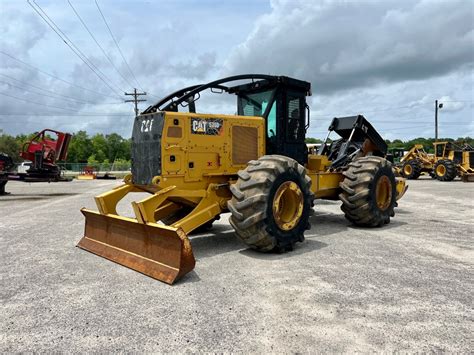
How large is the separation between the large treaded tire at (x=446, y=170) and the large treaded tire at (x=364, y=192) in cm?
2018

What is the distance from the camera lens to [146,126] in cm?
668

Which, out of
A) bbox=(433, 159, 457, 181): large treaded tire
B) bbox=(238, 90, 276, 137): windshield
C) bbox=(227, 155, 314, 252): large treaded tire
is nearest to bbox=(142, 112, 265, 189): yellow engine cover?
bbox=(238, 90, 276, 137): windshield

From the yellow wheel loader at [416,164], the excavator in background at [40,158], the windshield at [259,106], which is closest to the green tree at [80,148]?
the excavator in background at [40,158]

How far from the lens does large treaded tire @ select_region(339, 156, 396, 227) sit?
8016 millimetres

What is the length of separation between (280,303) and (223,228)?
15.3 ft

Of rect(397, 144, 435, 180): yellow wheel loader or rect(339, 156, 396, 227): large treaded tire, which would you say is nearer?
rect(339, 156, 396, 227): large treaded tire

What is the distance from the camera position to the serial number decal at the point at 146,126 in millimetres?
6566

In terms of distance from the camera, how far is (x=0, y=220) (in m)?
10.2

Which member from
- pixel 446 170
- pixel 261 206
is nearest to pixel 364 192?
pixel 261 206

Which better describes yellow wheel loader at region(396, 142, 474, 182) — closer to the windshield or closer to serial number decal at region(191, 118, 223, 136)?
the windshield

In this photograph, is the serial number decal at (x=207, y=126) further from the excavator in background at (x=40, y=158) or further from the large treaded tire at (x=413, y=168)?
the large treaded tire at (x=413, y=168)

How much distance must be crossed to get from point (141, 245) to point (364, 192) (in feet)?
15.3

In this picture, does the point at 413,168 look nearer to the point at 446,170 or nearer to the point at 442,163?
the point at 442,163

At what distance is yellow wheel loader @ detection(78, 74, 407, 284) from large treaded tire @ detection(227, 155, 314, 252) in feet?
0.05
